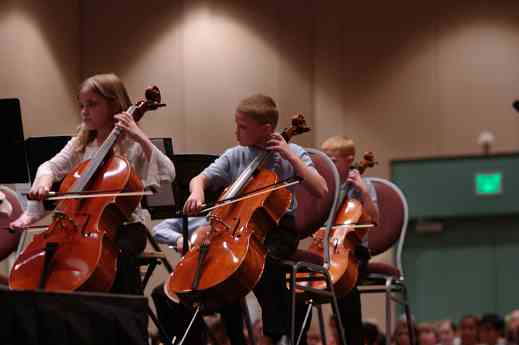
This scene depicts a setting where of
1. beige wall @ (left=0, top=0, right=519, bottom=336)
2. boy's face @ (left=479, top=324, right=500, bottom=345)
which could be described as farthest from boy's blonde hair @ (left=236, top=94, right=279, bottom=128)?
beige wall @ (left=0, top=0, right=519, bottom=336)

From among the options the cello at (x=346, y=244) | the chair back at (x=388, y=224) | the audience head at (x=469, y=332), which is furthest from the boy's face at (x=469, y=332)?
the cello at (x=346, y=244)

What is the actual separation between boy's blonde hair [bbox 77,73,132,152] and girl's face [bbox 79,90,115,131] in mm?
15

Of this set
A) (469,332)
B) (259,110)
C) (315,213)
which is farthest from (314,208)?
(469,332)

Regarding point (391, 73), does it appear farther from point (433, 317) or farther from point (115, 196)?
point (115, 196)

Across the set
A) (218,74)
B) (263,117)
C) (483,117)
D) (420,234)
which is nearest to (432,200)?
(420,234)

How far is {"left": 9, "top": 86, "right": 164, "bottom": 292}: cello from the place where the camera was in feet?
9.97

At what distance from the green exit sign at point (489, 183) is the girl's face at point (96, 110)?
20.6 feet

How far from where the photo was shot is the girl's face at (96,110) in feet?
11.5

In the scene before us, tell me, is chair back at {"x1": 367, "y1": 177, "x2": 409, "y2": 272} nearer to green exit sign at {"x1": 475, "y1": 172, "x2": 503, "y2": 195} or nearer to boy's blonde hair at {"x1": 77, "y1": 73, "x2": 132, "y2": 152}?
boy's blonde hair at {"x1": 77, "y1": 73, "x2": 132, "y2": 152}

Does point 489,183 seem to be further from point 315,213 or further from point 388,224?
point 315,213

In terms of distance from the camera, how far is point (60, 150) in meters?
3.76

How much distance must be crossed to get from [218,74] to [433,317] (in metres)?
3.15

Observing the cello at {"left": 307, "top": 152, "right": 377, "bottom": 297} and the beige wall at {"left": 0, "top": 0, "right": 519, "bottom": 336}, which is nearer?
the cello at {"left": 307, "top": 152, "right": 377, "bottom": 297}

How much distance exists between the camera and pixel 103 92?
3.50 meters
